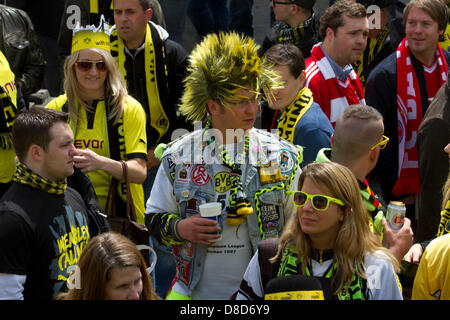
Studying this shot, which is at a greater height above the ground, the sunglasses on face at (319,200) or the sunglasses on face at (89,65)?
the sunglasses on face at (89,65)

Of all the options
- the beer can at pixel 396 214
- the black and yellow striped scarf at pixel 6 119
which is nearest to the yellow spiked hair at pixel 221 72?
the beer can at pixel 396 214

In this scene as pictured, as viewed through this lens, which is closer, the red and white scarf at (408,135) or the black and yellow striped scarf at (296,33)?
the red and white scarf at (408,135)

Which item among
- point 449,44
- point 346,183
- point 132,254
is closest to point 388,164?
point 449,44

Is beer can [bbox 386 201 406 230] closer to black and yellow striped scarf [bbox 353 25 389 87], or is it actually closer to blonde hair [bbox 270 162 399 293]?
blonde hair [bbox 270 162 399 293]

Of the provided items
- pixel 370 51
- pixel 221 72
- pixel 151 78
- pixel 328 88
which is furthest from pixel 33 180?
pixel 370 51

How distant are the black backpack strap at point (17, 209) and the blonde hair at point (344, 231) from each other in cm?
129

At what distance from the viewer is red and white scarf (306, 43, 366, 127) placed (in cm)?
605

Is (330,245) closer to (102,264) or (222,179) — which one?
(222,179)

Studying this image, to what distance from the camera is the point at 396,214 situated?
3.84 metres

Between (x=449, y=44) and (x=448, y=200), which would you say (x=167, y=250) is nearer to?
(x=448, y=200)

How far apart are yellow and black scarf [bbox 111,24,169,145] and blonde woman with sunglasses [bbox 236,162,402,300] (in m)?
2.81

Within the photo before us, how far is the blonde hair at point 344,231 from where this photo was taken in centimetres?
338

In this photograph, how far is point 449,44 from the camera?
23.8ft

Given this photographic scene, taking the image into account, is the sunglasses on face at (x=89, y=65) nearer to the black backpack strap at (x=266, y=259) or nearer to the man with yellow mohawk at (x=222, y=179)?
the man with yellow mohawk at (x=222, y=179)
